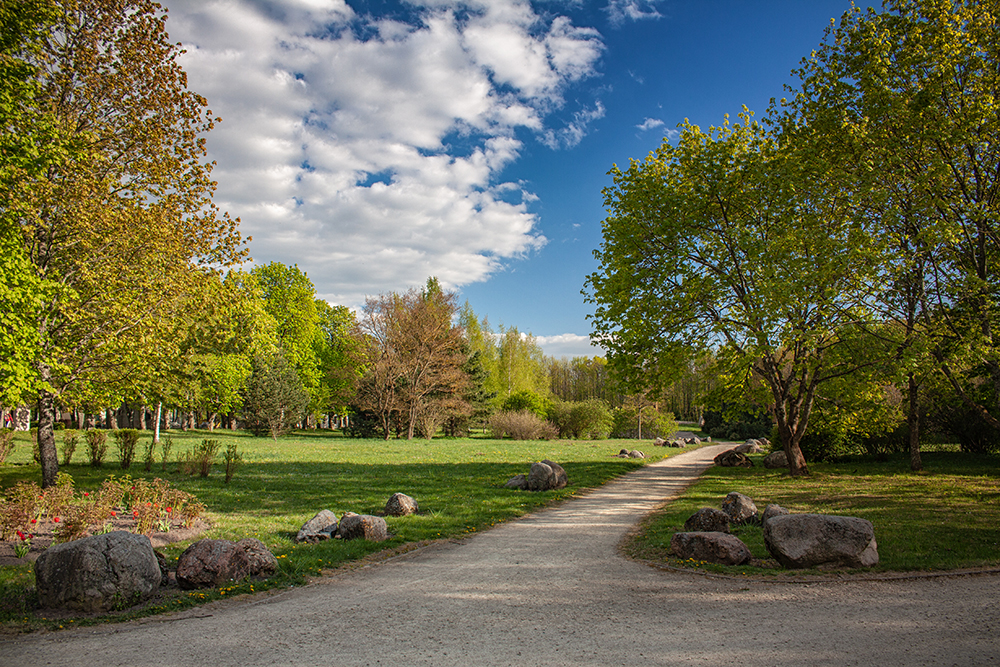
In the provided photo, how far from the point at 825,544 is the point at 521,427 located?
113ft

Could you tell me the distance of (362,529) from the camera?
8914 millimetres

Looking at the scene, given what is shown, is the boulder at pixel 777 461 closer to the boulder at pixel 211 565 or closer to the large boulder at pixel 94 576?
the boulder at pixel 211 565

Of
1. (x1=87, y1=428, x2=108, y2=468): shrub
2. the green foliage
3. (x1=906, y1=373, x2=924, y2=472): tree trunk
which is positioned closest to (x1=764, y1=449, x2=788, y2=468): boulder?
(x1=906, y1=373, x2=924, y2=472): tree trunk

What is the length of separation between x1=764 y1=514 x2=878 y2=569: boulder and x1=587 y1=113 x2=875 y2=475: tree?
7.45m

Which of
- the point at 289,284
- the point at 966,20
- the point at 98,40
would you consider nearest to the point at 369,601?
the point at 98,40

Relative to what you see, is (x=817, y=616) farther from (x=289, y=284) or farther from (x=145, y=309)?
(x=289, y=284)

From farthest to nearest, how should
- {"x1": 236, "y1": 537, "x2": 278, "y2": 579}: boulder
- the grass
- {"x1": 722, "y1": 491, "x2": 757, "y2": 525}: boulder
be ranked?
{"x1": 722, "y1": 491, "x2": 757, "y2": 525}: boulder → {"x1": 236, "y1": 537, "x2": 278, "y2": 579}: boulder → the grass

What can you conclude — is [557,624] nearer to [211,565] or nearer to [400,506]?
[211,565]

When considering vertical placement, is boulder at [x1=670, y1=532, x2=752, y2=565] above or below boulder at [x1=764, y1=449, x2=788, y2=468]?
above

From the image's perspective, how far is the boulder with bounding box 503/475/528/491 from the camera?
1484cm

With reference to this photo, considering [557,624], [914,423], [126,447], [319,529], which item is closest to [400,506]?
[319,529]

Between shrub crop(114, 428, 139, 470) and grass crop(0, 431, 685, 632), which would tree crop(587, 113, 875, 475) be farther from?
shrub crop(114, 428, 139, 470)

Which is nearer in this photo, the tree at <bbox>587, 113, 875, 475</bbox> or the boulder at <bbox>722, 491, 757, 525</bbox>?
the boulder at <bbox>722, 491, 757, 525</bbox>

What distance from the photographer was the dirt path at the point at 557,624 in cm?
468
